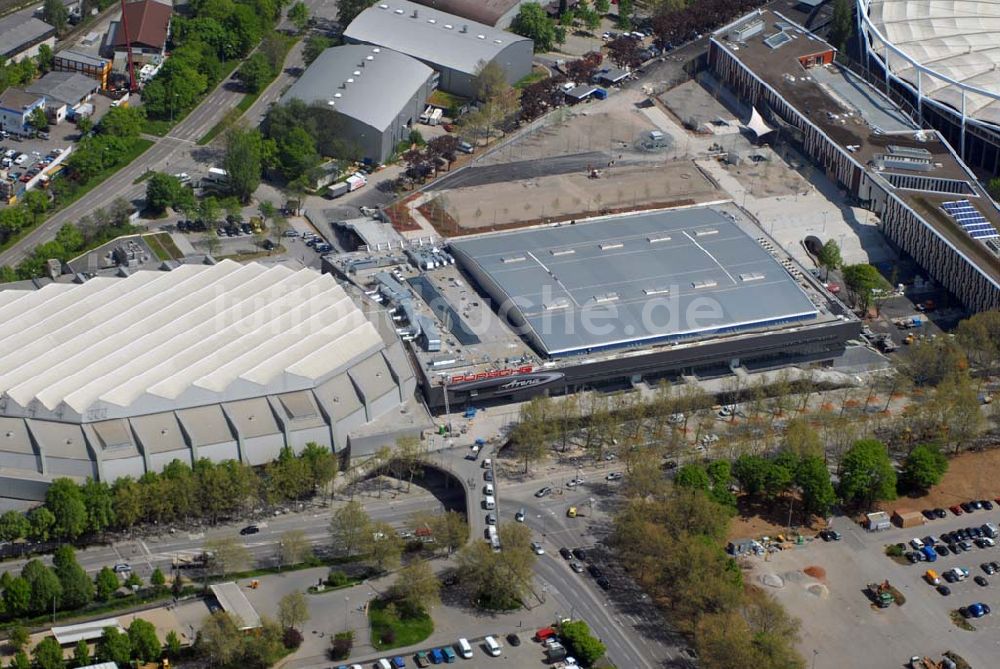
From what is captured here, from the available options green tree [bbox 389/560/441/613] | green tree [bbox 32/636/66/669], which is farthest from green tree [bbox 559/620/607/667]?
green tree [bbox 32/636/66/669]

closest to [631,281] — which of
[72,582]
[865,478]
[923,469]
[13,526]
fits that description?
[865,478]

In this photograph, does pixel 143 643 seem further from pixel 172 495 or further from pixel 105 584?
pixel 172 495

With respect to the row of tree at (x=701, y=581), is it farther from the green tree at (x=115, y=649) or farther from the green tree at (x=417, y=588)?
the green tree at (x=115, y=649)

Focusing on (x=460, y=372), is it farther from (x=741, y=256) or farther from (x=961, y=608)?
(x=961, y=608)

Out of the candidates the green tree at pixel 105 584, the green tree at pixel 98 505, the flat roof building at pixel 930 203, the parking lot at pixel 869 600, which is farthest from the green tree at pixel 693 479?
the green tree at pixel 98 505

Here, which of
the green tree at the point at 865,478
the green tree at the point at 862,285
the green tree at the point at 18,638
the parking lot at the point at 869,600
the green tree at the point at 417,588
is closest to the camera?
the green tree at the point at 18,638

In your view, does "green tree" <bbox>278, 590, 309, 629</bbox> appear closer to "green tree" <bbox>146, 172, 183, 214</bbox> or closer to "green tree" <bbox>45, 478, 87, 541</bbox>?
"green tree" <bbox>45, 478, 87, 541</bbox>
